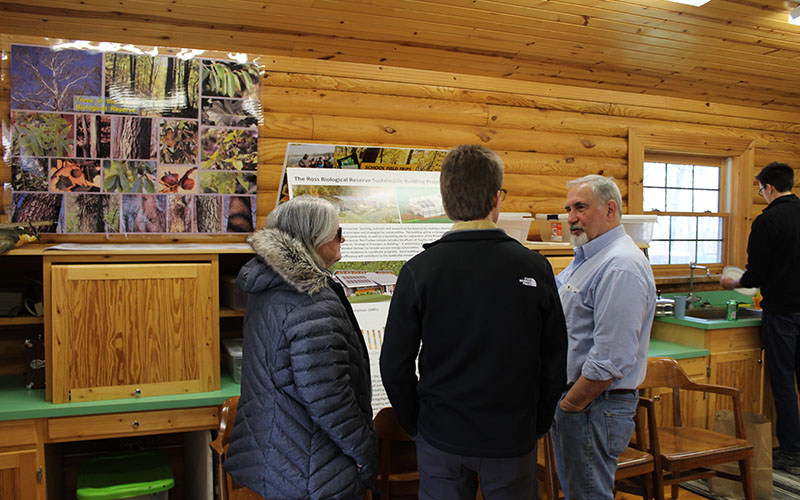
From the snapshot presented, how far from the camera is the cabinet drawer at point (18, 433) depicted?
262 centimetres

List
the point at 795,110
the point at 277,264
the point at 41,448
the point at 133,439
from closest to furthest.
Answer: the point at 277,264, the point at 41,448, the point at 133,439, the point at 795,110

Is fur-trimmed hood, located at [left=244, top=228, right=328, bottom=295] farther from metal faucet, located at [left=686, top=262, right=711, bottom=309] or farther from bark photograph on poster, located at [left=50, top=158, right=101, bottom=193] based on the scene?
metal faucet, located at [left=686, top=262, right=711, bottom=309]

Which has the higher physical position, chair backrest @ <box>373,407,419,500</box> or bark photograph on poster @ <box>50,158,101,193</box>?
bark photograph on poster @ <box>50,158,101,193</box>

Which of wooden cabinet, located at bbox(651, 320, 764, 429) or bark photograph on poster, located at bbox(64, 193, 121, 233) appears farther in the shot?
wooden cabinet, located at bbox(651, 320, 764, 429)

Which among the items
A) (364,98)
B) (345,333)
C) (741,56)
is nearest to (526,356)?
(345,333)

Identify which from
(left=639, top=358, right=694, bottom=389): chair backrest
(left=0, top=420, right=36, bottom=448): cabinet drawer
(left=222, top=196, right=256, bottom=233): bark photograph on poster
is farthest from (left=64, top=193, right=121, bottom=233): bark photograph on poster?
(left=639, top=358, right=694, bottom=389): chair backrest

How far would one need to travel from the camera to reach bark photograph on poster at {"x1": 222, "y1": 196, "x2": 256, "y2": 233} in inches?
137

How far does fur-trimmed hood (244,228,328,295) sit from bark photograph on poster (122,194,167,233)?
5.34 feet

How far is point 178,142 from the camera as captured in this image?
3361 millimetres

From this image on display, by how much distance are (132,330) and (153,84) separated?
138cm

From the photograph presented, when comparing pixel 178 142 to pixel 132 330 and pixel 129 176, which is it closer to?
pixel 129 176

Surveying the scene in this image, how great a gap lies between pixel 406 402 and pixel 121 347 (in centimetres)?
162

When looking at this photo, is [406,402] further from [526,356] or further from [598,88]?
[598,88]

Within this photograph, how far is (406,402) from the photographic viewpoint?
1.86 m
